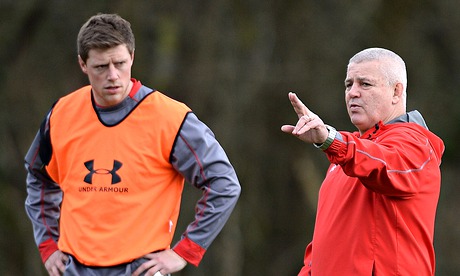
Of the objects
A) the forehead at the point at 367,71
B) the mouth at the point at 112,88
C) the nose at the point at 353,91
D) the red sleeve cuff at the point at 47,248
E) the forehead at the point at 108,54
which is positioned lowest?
the red sleeve cuff at the point at 47,248

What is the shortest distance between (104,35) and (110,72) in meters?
0.20

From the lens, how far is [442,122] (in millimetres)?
15242

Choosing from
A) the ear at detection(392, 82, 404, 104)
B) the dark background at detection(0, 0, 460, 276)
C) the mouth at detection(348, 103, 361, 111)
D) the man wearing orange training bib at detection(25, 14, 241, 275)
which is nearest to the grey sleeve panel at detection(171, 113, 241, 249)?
the man wearing orange training bib at detection(25, 14, 241, 275)

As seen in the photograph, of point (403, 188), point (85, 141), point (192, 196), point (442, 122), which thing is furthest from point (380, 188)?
point (442, 122)

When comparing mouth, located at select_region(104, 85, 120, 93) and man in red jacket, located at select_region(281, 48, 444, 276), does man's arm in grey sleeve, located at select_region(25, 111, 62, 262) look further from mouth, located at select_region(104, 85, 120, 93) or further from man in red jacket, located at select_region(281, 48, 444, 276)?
man in red jacket, located at select_region(281, 48, 444, 276)

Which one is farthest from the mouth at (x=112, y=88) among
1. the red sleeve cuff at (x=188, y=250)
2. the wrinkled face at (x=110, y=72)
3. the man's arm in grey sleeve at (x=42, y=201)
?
the red sleeve cuff at (x=188, y=250)

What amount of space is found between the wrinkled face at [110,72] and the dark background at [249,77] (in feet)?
22.5

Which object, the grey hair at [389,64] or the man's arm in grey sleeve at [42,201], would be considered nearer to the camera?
the grey hair at [389,64]

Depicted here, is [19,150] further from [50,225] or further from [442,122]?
[50,225]

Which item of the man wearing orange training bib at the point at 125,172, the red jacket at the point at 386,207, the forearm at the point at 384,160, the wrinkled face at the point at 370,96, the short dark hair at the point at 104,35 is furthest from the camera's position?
the short dark hair at the point at 104,35

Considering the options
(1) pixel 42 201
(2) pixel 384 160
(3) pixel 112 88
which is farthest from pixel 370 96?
(1) pixel 42 201

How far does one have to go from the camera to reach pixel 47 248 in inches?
264

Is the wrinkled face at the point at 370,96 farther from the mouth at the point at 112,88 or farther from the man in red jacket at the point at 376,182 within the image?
the mouth at the point at 112,88

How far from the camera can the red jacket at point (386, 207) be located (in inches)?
224
